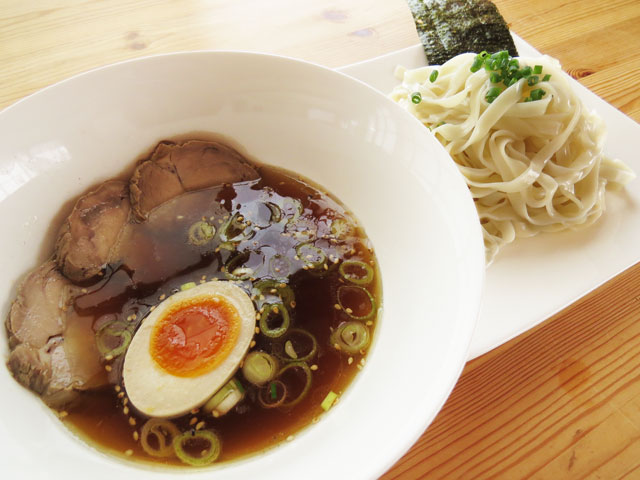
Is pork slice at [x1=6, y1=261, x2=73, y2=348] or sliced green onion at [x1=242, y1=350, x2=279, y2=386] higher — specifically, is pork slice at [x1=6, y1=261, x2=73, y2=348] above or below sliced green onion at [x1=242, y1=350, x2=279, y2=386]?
above

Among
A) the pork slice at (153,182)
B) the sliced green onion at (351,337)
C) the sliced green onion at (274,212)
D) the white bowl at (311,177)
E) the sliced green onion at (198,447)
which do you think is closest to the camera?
the white bowl at (311,177)

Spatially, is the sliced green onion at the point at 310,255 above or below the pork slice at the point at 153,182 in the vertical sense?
below

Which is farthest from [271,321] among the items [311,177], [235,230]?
[311,177]

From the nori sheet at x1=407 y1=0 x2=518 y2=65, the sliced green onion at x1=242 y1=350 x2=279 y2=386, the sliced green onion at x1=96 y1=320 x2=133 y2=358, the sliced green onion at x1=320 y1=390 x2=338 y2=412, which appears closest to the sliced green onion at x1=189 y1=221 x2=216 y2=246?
the sliced green onion at x1=96 y1=320 x2=133 y2=358

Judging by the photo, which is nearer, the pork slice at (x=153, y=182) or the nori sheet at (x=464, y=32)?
the pork slice at (x=153, y=182)

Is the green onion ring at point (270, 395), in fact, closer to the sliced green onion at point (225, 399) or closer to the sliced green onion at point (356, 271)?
the sliced green onion at point (225, 399)

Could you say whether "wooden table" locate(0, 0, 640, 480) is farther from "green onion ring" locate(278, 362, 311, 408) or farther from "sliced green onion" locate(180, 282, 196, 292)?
"sliced green onion" locate(180, 282, 196, 292)

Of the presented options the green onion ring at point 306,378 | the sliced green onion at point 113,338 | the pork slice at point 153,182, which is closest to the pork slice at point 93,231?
the pork slice at point 153,182
